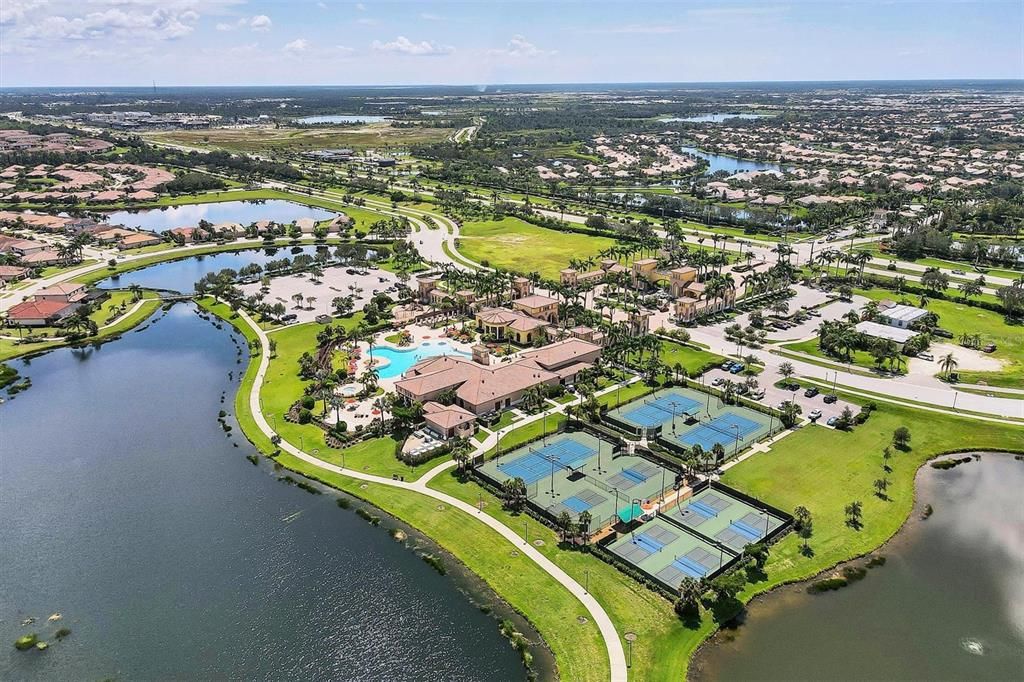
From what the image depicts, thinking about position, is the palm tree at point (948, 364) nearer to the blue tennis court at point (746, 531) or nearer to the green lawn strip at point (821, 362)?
the green lawn strip at point (821, 362)

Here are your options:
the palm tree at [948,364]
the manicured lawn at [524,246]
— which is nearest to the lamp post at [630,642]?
the palm tree at [948,364]

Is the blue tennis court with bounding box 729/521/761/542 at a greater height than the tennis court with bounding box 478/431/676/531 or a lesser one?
lesser

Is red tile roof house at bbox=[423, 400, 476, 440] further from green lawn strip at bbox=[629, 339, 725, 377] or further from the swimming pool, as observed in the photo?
green lawn strip at bbox=[629, 339, 725, 377]

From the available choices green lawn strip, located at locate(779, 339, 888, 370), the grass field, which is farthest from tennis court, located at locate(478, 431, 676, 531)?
green lawn strip, located at locate(779, 339, 888, 370)

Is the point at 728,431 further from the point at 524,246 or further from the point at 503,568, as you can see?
the point at 524,246

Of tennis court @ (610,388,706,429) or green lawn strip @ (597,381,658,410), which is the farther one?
green lawn strip @ (597,381,658,410)

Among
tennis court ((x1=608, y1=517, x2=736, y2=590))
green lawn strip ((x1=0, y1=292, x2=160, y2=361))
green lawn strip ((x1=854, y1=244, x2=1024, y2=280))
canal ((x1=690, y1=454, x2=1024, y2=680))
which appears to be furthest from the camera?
green lawn strip ((x1=854, y1=244, x2=1024, y2=280))

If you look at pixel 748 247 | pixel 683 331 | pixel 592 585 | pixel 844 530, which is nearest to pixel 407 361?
pixel 683 331

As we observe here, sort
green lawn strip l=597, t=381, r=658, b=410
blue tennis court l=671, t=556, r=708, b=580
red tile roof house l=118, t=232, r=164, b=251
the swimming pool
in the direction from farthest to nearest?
red tile roof house l=118, t=232, r=164, b=251 → the swimming pool → green lawn strip l=597, t=381, r=658, b=410 → blue tennis court l=671, t=556, r=708, b=580
